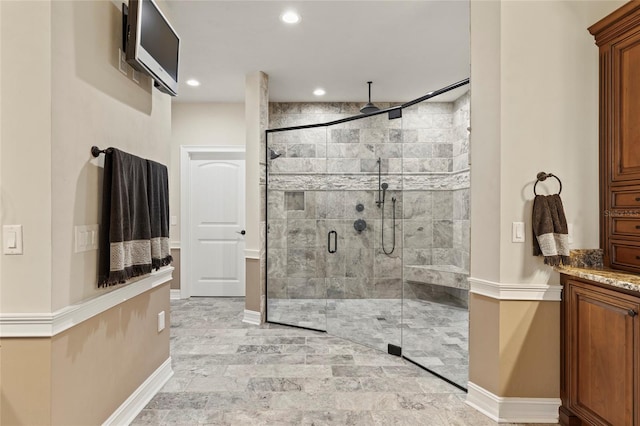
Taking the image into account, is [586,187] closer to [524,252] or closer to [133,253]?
[524,252]

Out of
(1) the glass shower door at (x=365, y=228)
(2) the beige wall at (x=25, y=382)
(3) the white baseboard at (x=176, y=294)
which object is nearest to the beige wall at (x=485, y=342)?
(1) the glass shower door at (x=365, y=228)

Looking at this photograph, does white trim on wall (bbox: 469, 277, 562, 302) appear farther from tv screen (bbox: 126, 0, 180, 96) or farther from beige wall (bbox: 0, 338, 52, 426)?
tv screen (bbox: 126, 0, 180, 96)

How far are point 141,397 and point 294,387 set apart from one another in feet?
3.26

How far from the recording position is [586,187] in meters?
1.97

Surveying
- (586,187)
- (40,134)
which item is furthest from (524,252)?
(40,134)

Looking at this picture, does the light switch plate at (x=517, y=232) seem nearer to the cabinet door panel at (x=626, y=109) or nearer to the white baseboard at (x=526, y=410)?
the cabinet door panel at (x=626, y=109)

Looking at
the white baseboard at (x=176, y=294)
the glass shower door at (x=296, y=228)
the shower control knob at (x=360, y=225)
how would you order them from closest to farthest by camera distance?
the shower control knob at (x=360, y=225) < the glass shower door at (x=296, y=228) < the white baseboard at (x=176, y=294)

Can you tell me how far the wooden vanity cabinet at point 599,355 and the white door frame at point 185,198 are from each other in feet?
13.7

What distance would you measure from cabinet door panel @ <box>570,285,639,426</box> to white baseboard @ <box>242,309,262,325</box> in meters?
2.81

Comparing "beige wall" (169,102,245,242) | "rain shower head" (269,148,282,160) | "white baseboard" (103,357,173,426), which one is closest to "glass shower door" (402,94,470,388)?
"rain shower head" (269,148,282,160)

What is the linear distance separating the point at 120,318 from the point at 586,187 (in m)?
2.87

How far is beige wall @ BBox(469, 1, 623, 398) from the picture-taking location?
76.4 inches

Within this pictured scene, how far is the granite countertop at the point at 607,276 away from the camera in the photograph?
1534mm

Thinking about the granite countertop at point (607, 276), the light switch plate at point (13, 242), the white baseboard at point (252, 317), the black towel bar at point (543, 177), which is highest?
the black towel bar at point (543, 177)
